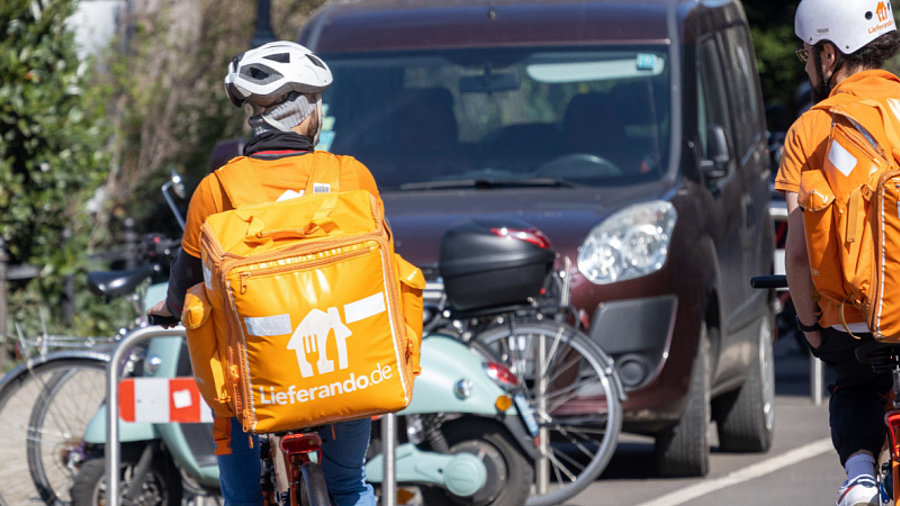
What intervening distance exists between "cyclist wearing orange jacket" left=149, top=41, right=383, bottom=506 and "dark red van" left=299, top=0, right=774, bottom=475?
274 centimetres

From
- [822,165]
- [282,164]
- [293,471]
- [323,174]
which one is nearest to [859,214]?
[822,165]

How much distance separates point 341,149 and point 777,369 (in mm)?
5983

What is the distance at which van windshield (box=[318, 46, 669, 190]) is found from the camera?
7.95 meters

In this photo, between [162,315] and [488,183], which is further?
[488,183]

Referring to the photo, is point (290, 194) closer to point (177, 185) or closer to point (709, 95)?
point (177, 185)

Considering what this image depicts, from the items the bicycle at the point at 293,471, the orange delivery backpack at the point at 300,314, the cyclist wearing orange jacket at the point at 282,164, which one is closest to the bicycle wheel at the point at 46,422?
the bicycle at the point at 293,471

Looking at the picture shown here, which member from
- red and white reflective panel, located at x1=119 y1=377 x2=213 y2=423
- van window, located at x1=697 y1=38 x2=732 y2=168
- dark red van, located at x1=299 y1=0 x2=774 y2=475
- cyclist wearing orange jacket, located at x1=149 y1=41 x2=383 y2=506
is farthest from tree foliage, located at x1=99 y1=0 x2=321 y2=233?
cyclist wearing orange jacket, located at x1=149 y1=41 x2=383 y2=506

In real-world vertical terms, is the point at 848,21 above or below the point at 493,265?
above

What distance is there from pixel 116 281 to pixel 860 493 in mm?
3427

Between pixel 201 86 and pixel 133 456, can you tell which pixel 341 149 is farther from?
pixel 201 86

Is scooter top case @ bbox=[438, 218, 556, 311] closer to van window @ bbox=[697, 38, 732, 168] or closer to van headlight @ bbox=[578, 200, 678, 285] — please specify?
van headlight @ bbox=[578, 200, 678, 285]

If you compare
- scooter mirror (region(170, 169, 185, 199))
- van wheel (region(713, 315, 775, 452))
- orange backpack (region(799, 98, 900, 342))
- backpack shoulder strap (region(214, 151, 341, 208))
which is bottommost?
van wheel (region(713, 315, 775, 452))

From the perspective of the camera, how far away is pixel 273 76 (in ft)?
13.9

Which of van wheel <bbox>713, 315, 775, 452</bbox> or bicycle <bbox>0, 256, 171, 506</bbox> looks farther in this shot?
van wheel <bbox>713, 315, 775, 452</bbox>
